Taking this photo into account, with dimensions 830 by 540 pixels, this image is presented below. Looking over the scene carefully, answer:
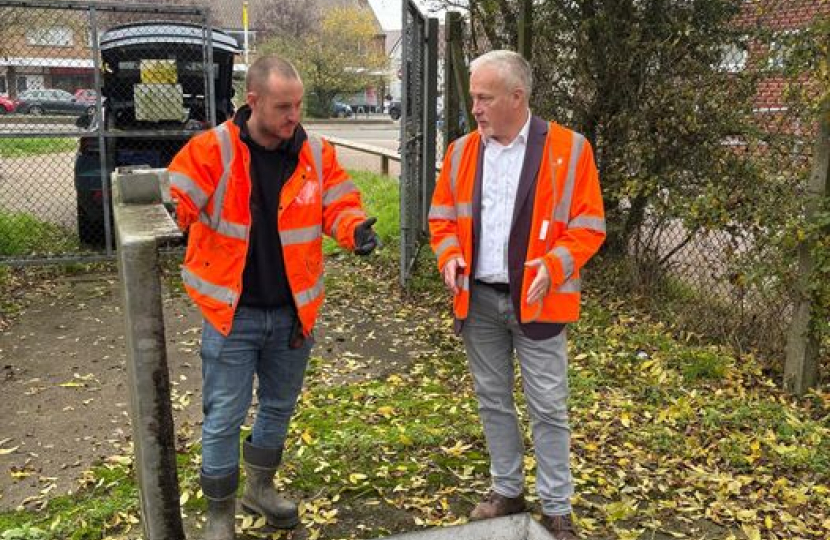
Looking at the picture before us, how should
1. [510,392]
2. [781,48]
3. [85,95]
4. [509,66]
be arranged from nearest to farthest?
1. [509,66]
2. [510,392]
3. [781,48]
4. [85,95]

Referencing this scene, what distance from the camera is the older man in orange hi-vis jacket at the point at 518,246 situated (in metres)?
3.06

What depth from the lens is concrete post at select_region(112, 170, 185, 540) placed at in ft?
7.36

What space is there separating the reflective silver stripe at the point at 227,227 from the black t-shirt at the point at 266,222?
0.06 m

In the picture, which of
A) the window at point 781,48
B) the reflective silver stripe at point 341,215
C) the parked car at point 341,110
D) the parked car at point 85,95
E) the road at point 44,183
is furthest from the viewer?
the parked car at point 341,110

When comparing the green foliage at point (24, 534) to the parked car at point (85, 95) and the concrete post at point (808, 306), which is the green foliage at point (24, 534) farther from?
the parked car at point (85, 95)

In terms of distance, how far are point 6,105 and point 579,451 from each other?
7.02 m

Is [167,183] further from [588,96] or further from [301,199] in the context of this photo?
[588,96]

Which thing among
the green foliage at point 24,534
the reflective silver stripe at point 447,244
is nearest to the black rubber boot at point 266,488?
the green foliage at point 24,534

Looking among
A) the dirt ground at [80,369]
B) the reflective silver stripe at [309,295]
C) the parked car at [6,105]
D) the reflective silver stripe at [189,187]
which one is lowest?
the dirt ground at [80,369]

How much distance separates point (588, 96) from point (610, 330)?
2.04 metres

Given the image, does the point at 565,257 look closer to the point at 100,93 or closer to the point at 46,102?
the point at 100,93

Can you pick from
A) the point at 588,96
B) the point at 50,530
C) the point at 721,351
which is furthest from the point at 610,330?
the point at 50,530

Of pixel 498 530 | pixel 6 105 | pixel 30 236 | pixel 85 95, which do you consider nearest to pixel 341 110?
pixel 85 95

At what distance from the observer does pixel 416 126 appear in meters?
7.12
